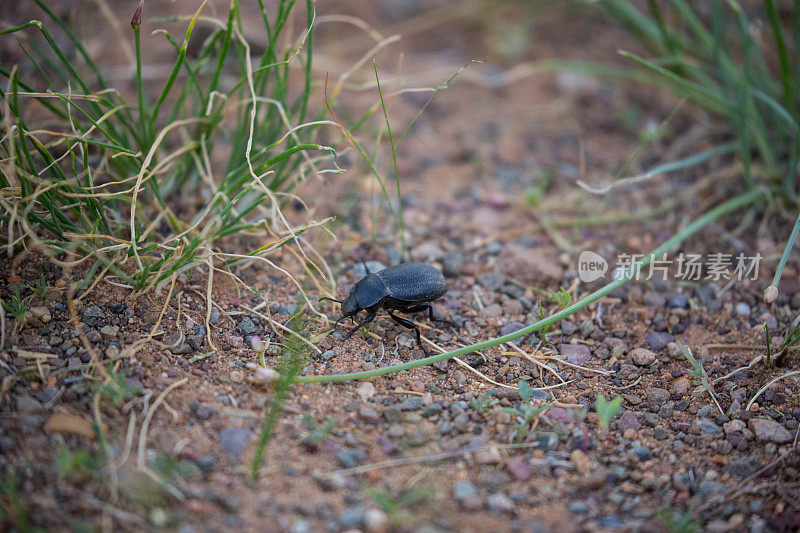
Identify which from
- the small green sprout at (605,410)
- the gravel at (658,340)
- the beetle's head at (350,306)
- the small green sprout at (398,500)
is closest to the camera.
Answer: the small green sprout at (398,500)

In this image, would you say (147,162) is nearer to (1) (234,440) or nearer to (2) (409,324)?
(1) (234,440)

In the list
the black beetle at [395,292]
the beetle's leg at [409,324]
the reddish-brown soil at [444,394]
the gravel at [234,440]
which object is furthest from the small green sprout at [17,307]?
the beetle's leg at [409,324]

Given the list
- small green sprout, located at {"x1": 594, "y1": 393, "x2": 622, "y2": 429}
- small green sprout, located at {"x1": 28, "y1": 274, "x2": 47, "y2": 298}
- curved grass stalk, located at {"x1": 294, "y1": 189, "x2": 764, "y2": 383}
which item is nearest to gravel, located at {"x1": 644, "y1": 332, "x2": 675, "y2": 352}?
curved grass stalk, located at {"x1": 294, "y1": 189, "x2": 764, "y2": 383}

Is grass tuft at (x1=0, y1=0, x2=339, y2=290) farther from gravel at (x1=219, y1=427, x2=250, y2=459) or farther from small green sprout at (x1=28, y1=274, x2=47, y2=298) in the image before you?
gravel at (x1=219, y1=427, x2=250, y2=459)

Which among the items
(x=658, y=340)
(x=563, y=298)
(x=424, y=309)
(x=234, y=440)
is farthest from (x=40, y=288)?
(x=658, y=340)

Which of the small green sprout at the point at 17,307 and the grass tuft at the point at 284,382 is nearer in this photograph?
the grass tuft at the point at 284,382

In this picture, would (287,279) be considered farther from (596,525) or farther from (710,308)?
(710,308)

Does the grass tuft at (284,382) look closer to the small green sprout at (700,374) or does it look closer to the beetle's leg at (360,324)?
the beetle's leg at (360,324)

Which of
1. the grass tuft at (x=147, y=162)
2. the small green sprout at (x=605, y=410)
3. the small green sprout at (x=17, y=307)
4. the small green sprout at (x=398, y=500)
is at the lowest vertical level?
the small green sprout at (x=605, y=410)
